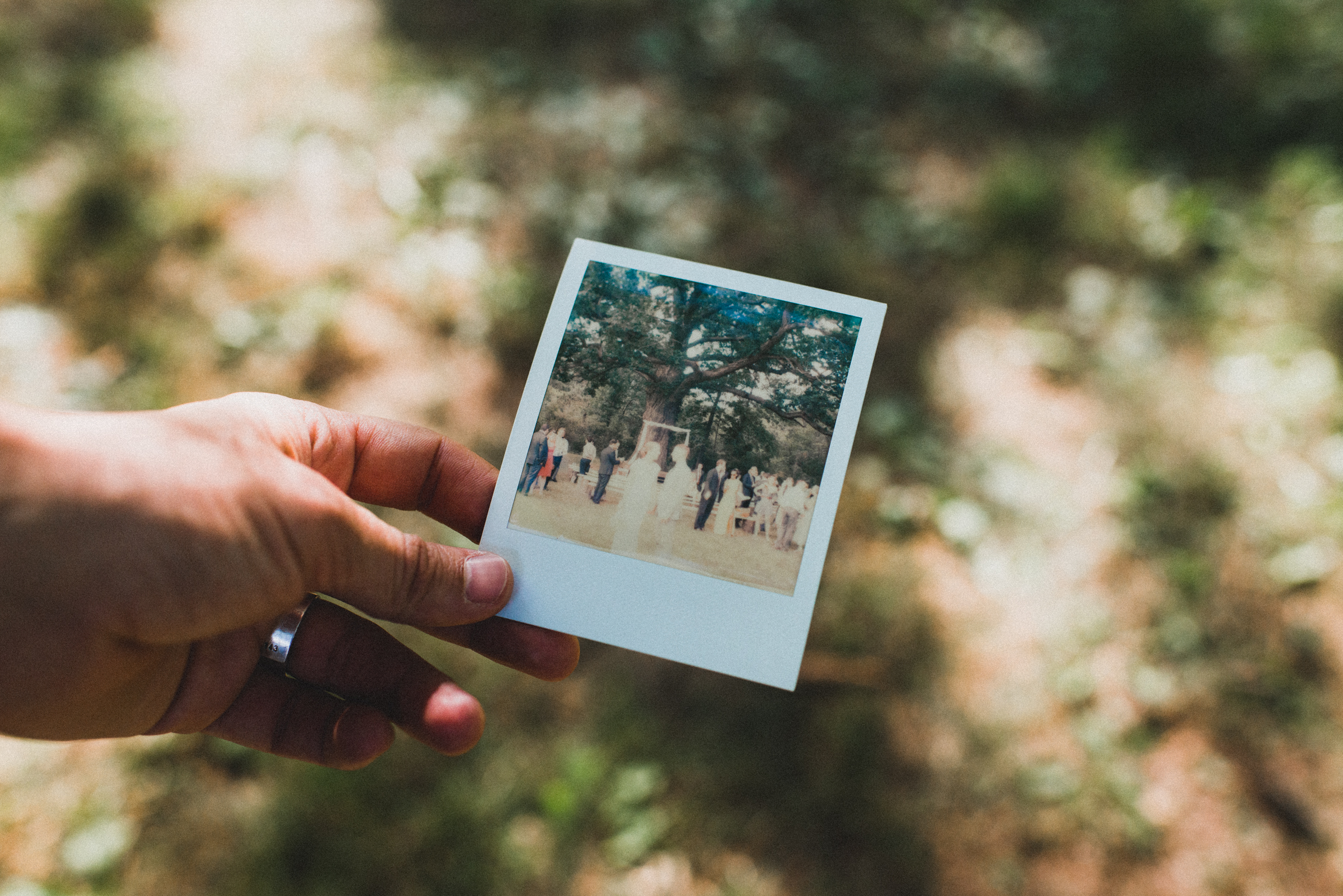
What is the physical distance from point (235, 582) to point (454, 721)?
448 millimetres

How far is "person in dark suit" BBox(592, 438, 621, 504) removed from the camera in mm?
1477

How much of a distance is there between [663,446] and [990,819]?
55.3 inches

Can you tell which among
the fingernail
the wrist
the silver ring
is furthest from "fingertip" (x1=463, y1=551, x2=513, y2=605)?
the wrist

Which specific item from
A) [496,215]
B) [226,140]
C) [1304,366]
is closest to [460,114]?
[496,215]

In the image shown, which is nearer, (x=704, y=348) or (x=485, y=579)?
(x=485, y=579)

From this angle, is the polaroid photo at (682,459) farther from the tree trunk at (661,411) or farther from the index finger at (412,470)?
the index finger at (412,470)

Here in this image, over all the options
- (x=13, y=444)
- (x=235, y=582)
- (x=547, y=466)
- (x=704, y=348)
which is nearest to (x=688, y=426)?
(x=704, y=348)

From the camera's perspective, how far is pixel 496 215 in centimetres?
292

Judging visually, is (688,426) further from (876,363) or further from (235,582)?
(876,363)

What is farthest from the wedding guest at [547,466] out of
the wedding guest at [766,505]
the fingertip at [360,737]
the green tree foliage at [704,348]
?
the fingertip at [360,737]

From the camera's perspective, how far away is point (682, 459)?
1.50 m

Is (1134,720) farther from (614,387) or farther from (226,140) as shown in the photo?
(226,140)

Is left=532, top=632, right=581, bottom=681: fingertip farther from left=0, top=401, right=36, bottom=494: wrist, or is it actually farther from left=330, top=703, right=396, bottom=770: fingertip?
left=0, top=401, right=36, bottom=494: wrist

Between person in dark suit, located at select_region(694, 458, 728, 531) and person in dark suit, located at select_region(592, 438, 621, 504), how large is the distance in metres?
0.17
